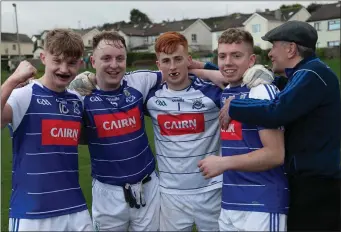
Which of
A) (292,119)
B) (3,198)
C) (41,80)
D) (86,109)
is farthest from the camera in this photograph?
(3,198)

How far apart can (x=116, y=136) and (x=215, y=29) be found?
64.4 metres

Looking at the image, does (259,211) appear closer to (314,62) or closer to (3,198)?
(314,62)

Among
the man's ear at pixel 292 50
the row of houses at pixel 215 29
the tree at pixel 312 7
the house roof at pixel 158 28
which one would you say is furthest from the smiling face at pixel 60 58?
the tree at pixel 312 7

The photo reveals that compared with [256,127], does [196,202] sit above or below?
below

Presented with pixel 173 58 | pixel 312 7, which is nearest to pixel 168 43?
pixel 173 58

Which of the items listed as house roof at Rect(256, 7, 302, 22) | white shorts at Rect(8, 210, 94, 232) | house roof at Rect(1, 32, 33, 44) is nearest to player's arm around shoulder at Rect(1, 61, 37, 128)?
white shorts at Rect(8, 210, 94, 232)

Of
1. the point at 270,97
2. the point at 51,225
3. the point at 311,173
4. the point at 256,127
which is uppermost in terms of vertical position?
the point at 270,97

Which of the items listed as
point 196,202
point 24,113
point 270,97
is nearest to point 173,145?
point 196,202

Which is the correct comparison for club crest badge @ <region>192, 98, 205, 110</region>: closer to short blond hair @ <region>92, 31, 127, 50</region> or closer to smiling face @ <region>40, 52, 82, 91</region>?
short blond hair @ <region>92, 31, 127, 50</region>

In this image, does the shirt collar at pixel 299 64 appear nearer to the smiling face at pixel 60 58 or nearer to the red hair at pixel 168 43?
the red hair at pixel 168 43

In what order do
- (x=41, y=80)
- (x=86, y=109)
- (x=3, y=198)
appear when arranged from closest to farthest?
1. (x=41, y=80)
2. (x=86, y=109)
3. (x=3, y=198)

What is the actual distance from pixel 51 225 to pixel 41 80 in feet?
3.85

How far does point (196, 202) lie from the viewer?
4020mm

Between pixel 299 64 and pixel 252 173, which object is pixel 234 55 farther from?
pixel 252 173
